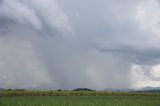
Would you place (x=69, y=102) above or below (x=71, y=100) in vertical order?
below

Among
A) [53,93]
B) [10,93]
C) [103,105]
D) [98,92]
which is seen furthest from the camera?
[98,92]

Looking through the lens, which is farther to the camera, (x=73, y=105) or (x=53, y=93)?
(x=53, y=93)

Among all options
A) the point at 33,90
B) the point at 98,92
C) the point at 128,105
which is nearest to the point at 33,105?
the point at 128,105

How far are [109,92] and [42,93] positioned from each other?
30.3 metres

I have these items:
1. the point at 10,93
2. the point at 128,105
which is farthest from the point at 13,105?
the point at 10,93

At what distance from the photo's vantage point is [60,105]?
35.6 meters

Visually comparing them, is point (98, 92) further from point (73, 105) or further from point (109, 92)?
point (73, 105)

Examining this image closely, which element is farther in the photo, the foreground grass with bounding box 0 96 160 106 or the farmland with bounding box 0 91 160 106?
the farmland with bounding box 0 91 160 106

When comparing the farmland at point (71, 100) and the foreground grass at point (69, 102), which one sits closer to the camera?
the foreground grass at point (69, 102)

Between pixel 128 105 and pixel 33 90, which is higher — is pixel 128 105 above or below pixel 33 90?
below

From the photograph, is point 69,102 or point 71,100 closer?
point 69,102

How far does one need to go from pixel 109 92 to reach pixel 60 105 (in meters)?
73.9

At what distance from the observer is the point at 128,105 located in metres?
39.0

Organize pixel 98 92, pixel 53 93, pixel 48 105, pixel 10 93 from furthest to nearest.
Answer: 1. pixel 98 92
2. pixel 53 93
3. pixel 10 93
4. pixel 48 105
